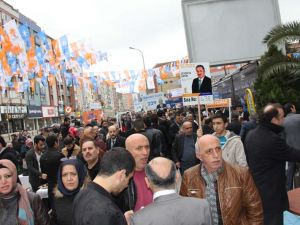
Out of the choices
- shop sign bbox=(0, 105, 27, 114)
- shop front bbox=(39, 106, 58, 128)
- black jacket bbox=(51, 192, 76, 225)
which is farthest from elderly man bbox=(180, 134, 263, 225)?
shop front bbox=(39, 106, 58, 128)

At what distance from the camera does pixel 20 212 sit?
13.2ft

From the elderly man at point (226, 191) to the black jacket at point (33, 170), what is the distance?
5.07 meters

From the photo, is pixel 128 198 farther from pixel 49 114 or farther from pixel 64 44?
pixel 49 114

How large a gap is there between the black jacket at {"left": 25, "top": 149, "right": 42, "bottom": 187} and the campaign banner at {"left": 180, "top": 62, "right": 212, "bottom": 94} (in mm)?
3864

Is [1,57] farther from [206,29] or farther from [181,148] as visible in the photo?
[181,148]

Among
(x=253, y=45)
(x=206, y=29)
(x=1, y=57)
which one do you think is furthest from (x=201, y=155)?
(x=1, y=57)

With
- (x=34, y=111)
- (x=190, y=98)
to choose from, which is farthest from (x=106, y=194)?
(x=34, y=111)

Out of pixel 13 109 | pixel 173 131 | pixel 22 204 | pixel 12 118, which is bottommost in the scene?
pixel 22 204

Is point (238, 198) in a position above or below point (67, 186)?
below

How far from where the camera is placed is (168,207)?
2803 millimetres

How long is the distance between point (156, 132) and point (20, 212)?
5.29 meters

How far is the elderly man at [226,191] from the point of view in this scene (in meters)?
3.68

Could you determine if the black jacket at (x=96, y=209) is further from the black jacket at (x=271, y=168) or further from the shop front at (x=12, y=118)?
the shop front at (x=12, y=118)

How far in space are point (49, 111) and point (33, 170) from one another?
64791 mm
